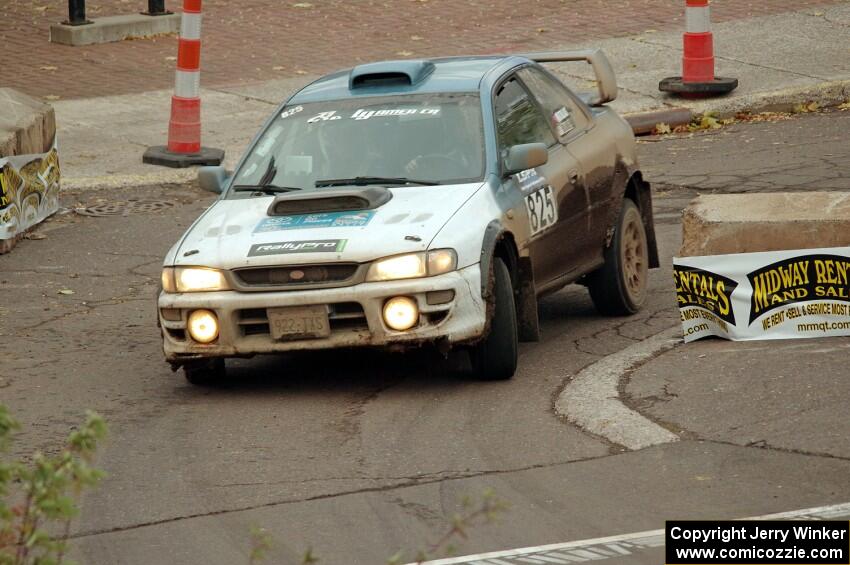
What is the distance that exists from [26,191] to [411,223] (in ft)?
17.7

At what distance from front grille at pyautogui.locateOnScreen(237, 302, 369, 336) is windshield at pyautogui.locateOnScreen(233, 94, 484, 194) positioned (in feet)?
3.30

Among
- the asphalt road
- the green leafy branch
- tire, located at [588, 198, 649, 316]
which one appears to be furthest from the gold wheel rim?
the green leafy branch

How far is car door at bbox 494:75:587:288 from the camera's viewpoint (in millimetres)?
8656

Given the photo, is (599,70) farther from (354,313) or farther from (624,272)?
(354,313)

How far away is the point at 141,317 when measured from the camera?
1006 cm

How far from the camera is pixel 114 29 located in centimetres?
1919

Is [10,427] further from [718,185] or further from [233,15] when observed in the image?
[233,15]

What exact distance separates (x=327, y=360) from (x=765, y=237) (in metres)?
2.40

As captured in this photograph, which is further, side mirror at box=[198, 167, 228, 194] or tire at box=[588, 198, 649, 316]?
tire at box=[588, 198, 649, 316]

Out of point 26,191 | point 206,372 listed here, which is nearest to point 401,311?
point 206,372

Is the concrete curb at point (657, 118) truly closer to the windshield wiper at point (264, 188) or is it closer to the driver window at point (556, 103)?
the driver window at point (556, 103)

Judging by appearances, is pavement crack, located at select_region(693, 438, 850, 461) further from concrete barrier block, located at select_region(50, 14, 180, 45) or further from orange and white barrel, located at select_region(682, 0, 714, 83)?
concrete barrier block, located at select_region(50, 14, 180, 45)

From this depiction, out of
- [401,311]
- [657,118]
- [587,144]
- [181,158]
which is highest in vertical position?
[587,144]

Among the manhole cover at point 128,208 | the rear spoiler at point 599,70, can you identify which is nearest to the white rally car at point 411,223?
the rear spoiler at point 599,70
